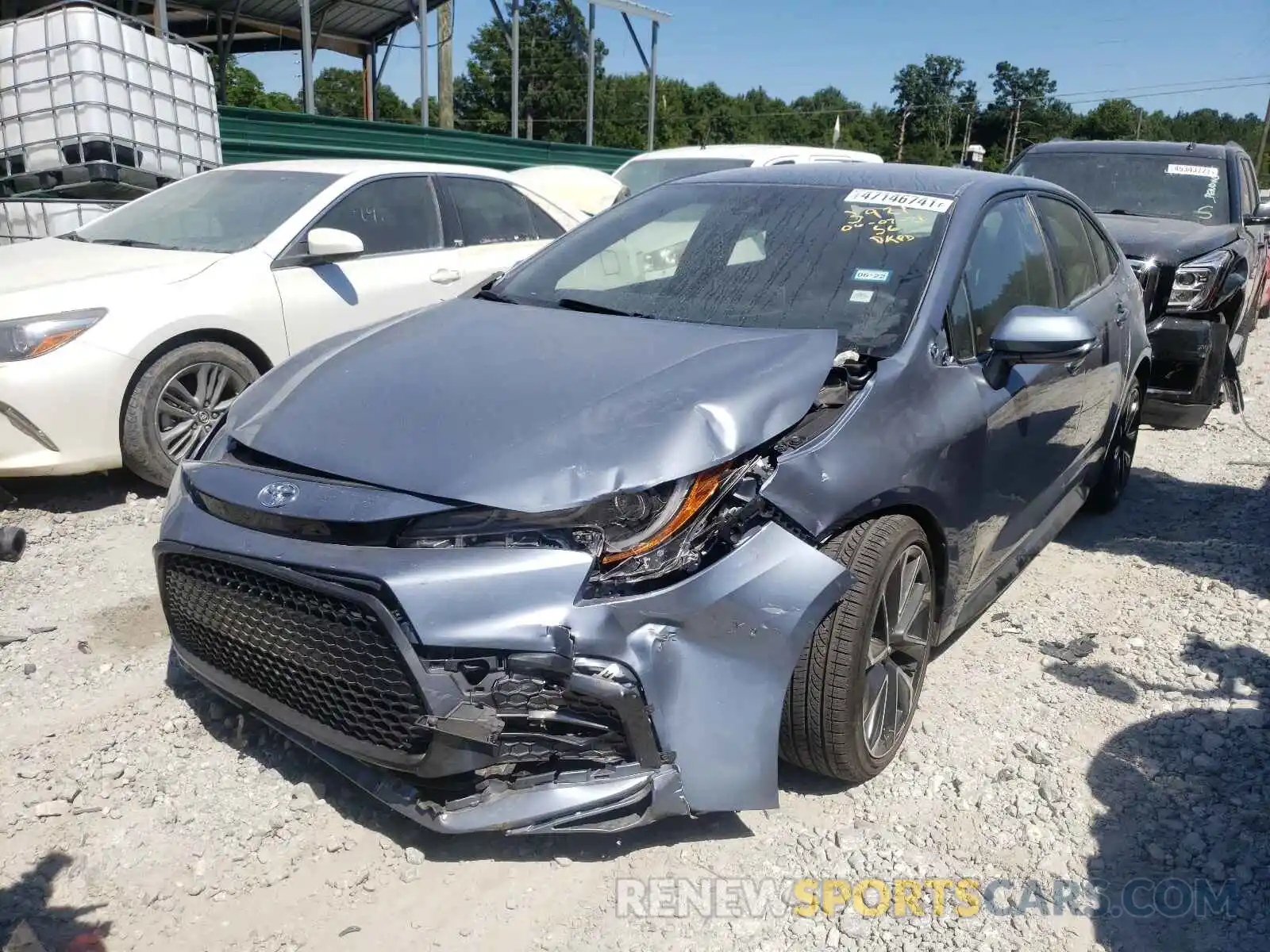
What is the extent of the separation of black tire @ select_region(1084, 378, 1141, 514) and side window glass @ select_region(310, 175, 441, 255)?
3759 mm

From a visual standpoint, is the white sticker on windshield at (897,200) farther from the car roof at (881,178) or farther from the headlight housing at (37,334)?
the headlight housing at (37,334)

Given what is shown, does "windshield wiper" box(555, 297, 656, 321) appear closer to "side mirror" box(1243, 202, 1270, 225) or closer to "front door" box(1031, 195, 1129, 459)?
"front door" box(1031, 195, 1129, 459)

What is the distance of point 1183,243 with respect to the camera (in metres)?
6.01

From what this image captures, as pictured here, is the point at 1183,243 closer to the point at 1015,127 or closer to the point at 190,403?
the point at 190,403

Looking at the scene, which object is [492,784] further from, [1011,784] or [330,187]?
[330,187]

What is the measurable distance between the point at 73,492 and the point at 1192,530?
5.41 meters

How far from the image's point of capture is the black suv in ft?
17.7

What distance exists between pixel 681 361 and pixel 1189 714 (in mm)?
2036

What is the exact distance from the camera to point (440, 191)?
6062mm

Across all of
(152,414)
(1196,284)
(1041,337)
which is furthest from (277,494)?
(1196,284)

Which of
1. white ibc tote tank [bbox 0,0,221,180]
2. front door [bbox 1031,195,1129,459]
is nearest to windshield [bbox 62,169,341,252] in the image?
white ibc tote tank [bbox 0,0,221,180]

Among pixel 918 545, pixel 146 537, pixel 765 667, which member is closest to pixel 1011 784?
pixel 918 545

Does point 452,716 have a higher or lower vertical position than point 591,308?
lower

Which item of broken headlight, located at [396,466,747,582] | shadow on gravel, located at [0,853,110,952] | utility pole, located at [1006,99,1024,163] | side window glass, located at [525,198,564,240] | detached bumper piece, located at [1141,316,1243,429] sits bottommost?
shadow on gravel, located at [0,853,110,952]
